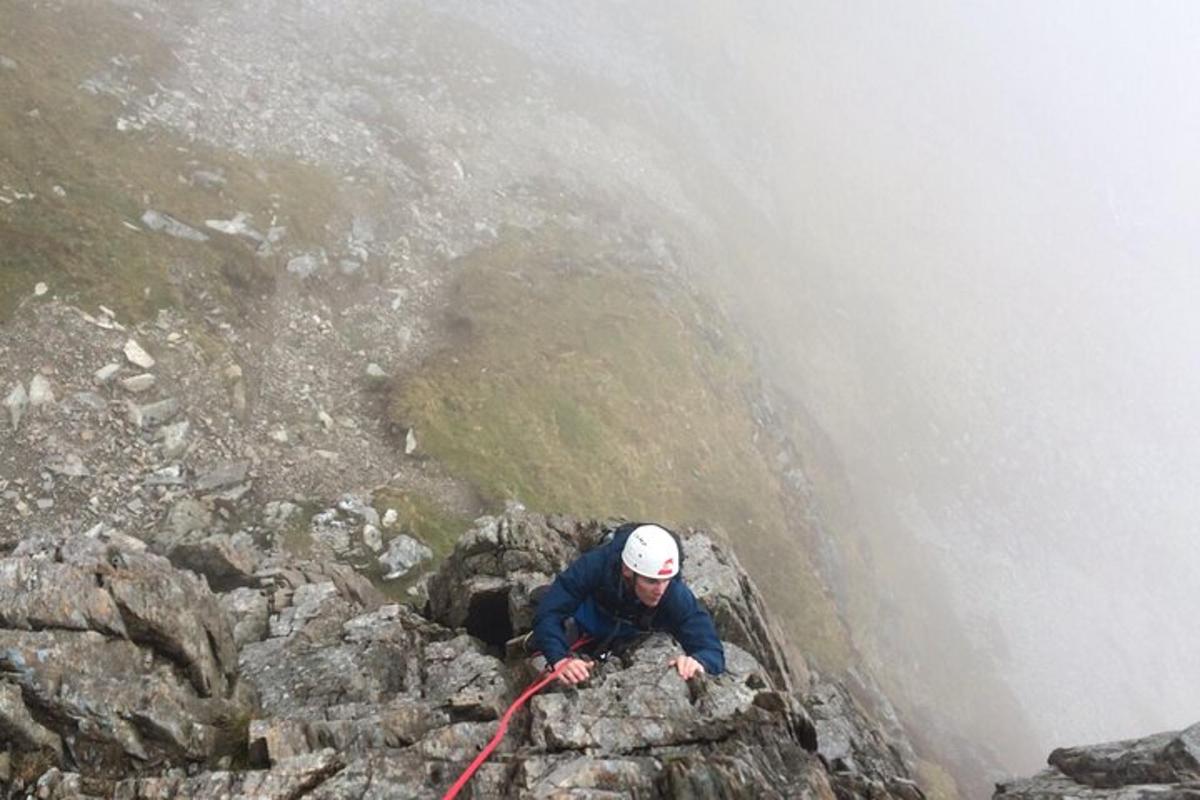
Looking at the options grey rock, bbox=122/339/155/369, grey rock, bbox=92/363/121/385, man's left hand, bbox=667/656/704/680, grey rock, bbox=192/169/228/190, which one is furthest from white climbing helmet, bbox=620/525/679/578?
grey rock, bbox=192/169/228/190

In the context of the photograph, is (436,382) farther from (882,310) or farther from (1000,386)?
(1000,386)

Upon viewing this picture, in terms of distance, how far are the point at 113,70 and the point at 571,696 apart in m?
39.5

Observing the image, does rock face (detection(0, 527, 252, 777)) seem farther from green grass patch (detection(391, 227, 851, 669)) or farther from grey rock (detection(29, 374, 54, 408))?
green grass patch (detection(391, 227, 851, 669))

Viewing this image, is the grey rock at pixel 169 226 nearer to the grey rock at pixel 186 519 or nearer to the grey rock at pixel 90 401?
the grey rock at pixel 90 401

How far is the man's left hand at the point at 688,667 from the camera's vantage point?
11836 mm

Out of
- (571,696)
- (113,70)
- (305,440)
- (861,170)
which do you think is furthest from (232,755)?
(861,170)

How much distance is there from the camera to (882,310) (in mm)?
88188

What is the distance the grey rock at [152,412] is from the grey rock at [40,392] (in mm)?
1917

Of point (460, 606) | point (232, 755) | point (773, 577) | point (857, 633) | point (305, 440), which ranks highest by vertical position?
point (232, 755)

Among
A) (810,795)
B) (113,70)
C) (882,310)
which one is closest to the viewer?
(810,795)

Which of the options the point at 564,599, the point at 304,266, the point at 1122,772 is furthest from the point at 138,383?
the point at 1122,772

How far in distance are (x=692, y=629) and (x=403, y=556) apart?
1367cm

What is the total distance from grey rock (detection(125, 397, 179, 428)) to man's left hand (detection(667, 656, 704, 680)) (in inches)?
739

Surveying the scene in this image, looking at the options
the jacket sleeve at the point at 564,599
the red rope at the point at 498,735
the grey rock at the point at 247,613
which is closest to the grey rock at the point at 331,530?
the grey rock at the point at 247,613
